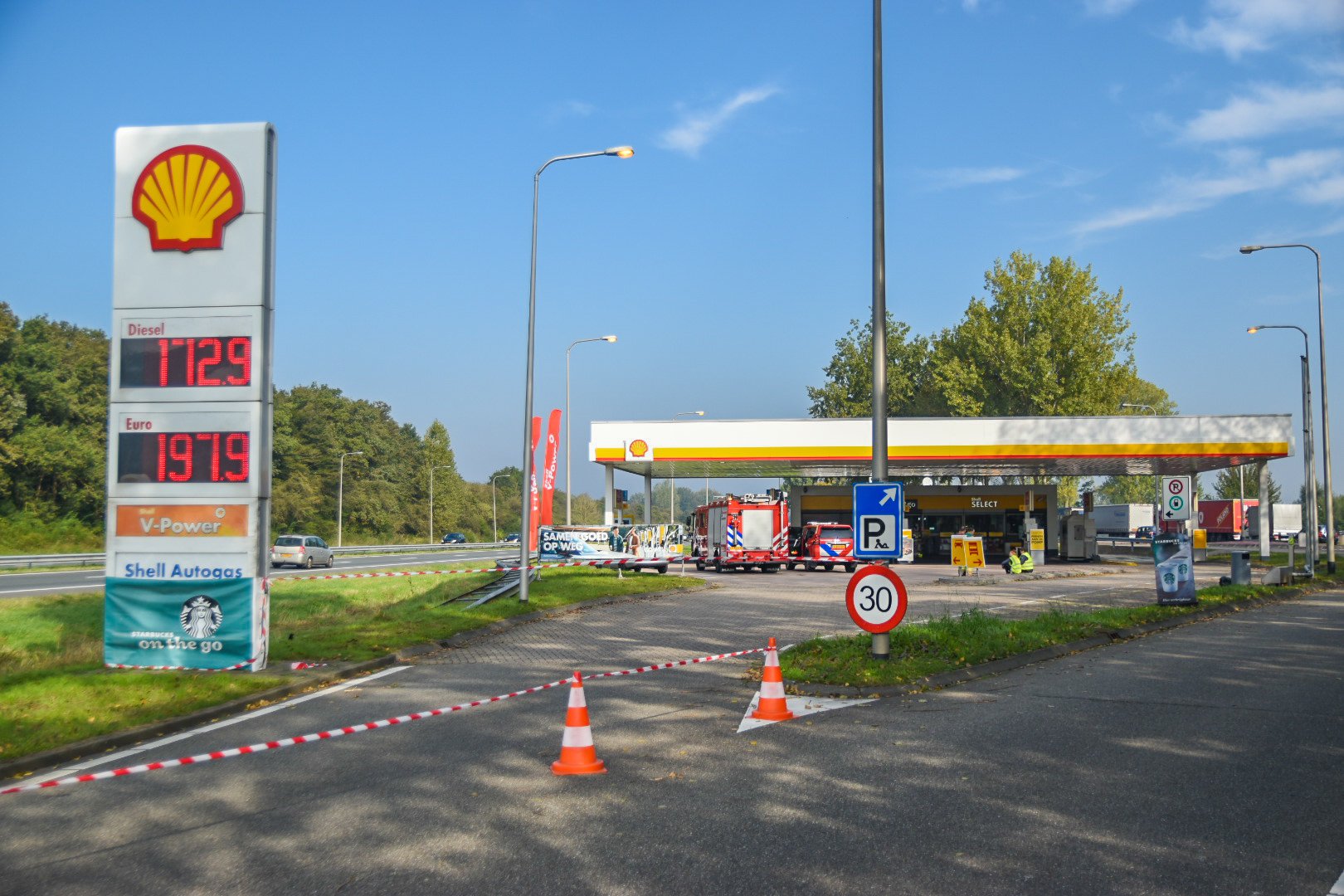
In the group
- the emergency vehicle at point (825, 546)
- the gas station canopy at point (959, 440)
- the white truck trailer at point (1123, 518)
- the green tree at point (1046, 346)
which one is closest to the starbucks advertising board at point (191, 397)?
the emergency vehicle at point (825, 546)

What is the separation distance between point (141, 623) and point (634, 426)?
35068 millimetres

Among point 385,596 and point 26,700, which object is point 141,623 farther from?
point 385,596

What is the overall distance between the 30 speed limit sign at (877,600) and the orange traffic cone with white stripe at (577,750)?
504 cm

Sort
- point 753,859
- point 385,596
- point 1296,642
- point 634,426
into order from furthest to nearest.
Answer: point 634,426 → point 385,596 → point 1296,642 → point 753,859

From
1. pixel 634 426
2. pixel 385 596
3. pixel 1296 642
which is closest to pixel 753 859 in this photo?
pixel 1296 642

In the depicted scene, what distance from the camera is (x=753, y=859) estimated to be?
5797 mm

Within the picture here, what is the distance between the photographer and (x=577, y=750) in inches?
314

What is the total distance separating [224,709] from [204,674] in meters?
2.07

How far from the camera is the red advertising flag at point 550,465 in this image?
34.1m

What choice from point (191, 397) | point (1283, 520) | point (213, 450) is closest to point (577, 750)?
point (213, 450)

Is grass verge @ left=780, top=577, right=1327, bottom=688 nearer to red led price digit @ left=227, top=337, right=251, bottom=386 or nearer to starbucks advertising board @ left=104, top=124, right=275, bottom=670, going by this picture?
starbucks advertising board @ left=104, top=124, right=275, bottom=670

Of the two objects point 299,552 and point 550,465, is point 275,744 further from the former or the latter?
point 299,552

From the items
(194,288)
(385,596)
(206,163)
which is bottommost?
(385,596)

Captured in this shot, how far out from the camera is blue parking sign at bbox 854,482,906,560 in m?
12.4
